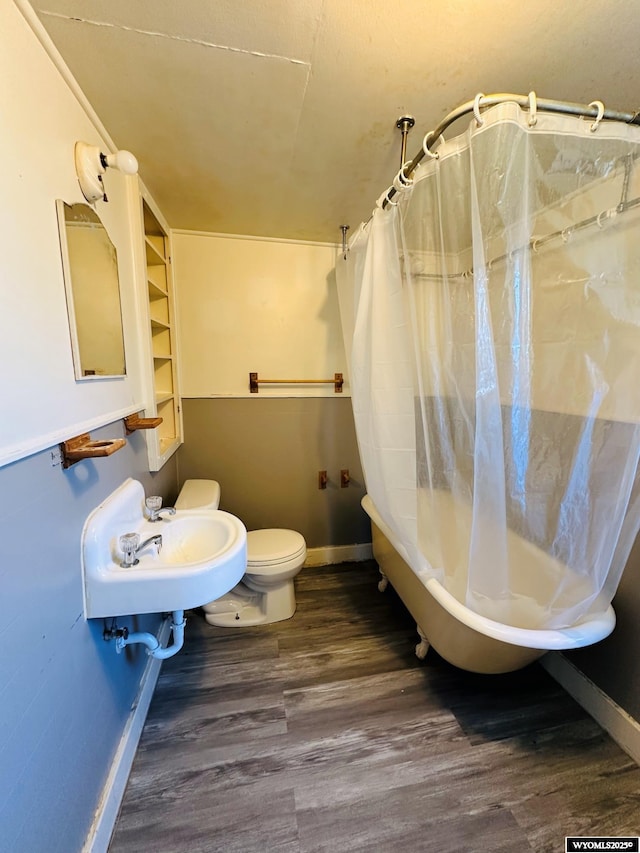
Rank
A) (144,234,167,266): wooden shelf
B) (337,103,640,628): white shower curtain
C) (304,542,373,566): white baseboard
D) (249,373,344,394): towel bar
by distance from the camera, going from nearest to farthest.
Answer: (337,103,640,628): white shower curtain
(144,234,167,266): wooden shelf
(249,373,344,394): towel bar
(304,542,373,566): white baseboard

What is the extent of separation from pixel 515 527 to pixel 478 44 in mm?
1489

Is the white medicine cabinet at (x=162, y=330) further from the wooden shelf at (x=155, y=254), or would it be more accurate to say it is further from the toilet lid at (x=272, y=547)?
the toilet lid at (x=272, y=547)

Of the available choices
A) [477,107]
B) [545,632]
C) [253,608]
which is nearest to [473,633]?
[545,632]

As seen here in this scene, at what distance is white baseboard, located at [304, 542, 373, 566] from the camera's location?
241 centimetres

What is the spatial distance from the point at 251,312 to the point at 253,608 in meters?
1.78

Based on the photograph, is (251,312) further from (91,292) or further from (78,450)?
(78,450)

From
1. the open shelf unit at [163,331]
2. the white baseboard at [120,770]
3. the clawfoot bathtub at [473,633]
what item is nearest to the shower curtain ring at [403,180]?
the open shelf unit at [163,331]

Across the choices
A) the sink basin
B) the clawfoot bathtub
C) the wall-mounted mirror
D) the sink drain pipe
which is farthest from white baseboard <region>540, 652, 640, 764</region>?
the wall-mounted mirror

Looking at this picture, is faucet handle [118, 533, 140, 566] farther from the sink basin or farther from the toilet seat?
the toilet seat

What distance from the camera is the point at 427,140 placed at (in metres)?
0.97

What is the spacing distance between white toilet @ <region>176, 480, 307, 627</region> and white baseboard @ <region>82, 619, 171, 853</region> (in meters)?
0.44

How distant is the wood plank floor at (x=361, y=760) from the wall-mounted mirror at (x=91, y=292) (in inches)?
53.9

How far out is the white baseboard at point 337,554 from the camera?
2.41 meters

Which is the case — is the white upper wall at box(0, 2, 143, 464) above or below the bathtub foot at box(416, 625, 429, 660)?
above
